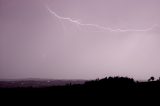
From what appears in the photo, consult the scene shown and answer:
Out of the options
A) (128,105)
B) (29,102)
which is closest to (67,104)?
(29,102)

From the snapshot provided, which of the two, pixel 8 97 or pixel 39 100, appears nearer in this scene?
pixel 39 100

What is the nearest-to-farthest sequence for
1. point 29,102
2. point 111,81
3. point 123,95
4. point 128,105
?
point 128,105 → point 29,102 → point 123,95 → point 111,81

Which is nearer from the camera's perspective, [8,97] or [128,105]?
[128,105]

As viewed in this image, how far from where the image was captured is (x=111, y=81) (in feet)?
97.2

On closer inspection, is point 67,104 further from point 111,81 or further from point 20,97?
point 111,81

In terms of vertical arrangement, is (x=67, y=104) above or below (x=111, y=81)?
below

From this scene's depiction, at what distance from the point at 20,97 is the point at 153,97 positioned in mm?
10952

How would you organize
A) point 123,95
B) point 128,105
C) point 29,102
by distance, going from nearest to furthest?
1. point 128,105
2. point 29,102
3. point 123,95

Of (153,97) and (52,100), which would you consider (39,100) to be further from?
(153,97)

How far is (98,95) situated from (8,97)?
7.72 meters

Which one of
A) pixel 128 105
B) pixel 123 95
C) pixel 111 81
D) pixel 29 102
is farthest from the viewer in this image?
pixel 111 81

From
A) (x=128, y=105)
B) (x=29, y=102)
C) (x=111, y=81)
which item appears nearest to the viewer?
(x=128, y=105)

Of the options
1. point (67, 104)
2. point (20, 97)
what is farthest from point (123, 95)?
point (20, 97)

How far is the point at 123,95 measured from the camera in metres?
20.8
